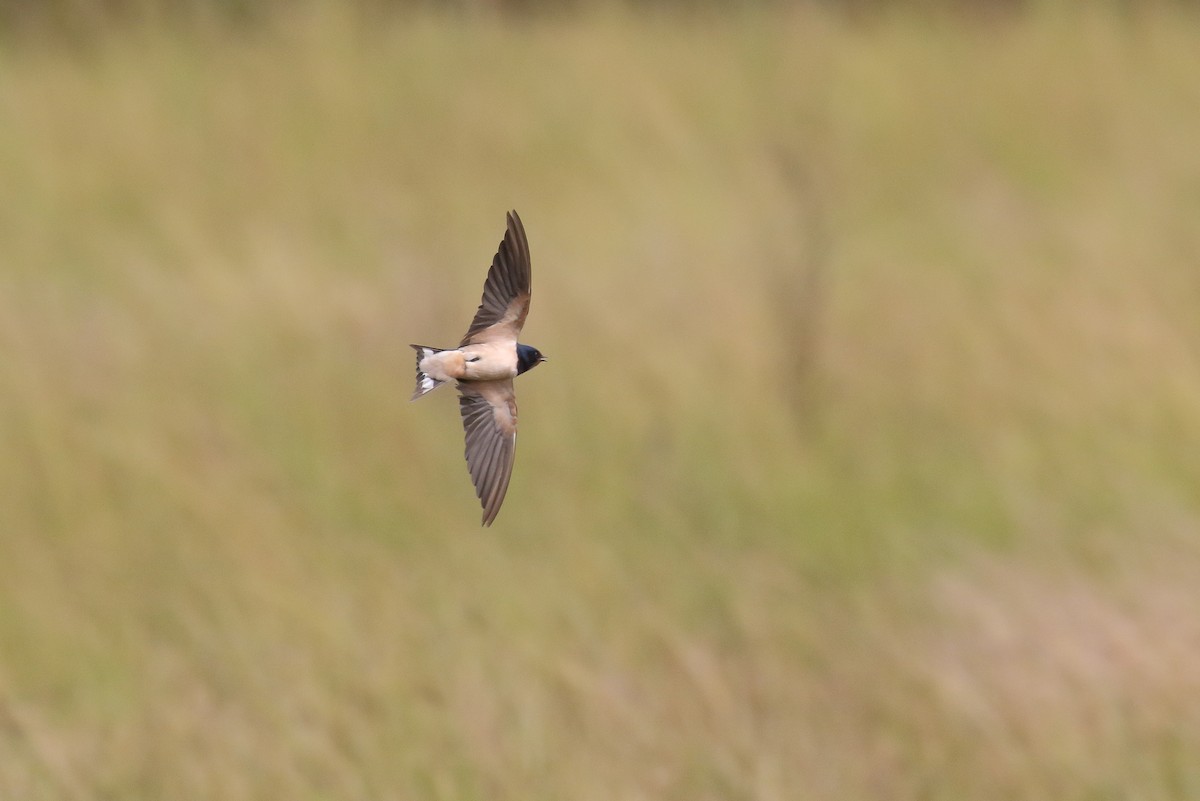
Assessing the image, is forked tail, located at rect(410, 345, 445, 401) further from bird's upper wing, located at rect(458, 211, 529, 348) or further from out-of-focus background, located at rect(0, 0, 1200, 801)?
out-of-focus background, located at rect(0, 0, 1200, 801)

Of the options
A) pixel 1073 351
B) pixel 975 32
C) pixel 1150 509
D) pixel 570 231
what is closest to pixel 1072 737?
pixel 1150 509

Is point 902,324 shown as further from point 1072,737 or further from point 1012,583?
point 1072,737

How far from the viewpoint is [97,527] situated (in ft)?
13.6

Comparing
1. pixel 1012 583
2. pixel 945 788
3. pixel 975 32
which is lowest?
pixel 945 788

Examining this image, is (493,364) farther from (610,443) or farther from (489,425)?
(610,443)

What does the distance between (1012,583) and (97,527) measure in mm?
2188

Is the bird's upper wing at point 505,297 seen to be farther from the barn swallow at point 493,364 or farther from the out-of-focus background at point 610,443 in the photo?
the out-of-focus background at point 610,443

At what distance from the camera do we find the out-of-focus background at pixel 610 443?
3.59 metres

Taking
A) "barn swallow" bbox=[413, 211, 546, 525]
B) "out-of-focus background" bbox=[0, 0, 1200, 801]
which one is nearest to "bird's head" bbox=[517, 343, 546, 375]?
"barn swallow" bbox=[413, 211, 546, 525]

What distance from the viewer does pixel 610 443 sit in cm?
447

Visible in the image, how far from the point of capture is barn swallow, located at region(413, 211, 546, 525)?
149 cm

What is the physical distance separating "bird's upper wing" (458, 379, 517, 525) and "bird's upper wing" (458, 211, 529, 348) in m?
0.04

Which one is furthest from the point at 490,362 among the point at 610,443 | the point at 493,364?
the point at 610,443

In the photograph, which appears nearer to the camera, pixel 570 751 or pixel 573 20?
pixel 570 751
